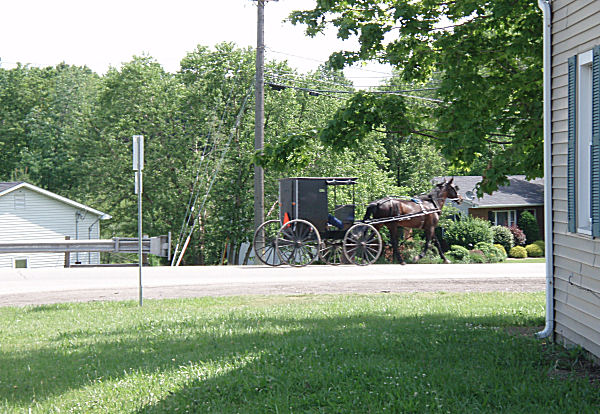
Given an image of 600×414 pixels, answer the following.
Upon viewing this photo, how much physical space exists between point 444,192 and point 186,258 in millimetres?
17920

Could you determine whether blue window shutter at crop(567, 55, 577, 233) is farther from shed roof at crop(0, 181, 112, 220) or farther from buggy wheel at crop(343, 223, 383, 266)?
shed roof at crop(0, 181, 112, 220)

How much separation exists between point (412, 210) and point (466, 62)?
13269 mm

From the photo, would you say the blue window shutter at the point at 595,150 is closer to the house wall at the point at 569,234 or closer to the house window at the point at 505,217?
the house wall at the point at 569,234

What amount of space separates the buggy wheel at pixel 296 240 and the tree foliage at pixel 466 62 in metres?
9.48

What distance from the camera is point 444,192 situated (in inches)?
935

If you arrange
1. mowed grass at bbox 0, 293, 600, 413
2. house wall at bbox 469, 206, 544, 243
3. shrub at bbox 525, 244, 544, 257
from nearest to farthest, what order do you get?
mowed grass at bbox 0, 293, 600, 413 < shrub at bbox 525, 244, 544, 257 < house wall at bbox 469, 206, 544, 243

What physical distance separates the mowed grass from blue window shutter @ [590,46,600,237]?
4.76 ft

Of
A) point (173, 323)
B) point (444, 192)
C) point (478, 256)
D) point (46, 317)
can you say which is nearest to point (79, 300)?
point (46, 317)

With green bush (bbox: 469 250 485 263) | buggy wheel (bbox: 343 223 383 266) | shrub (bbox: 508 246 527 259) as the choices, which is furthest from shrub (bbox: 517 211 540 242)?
buggy wheel (bbox: 343 223 383 266)

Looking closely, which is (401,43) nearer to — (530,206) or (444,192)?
(444,192)

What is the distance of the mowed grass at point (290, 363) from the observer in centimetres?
538

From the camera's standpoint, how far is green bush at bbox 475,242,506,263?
96.0ft

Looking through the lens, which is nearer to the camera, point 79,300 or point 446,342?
point 446,342

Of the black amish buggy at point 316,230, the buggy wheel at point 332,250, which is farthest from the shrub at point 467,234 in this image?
the buggy wheel at point 332,250
